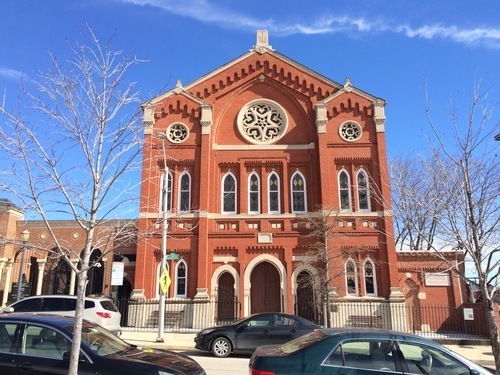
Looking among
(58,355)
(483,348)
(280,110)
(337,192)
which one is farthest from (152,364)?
(280,110)

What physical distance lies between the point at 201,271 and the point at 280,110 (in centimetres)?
1035

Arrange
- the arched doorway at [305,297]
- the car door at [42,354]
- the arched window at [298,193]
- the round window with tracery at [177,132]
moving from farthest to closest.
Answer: the round window with tracery at [177,132], the arched window at [298,193], the arched doorway at [305,297], the car door at [42,354]

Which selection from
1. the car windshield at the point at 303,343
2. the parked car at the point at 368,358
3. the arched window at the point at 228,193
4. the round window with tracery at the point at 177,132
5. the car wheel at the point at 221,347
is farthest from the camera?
the round window with tracery at the point at 177,132

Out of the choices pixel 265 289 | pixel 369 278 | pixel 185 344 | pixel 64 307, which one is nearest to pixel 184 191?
pixel 265 289

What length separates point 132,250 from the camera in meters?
23.2

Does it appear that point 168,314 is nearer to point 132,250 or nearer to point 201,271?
point 201,271

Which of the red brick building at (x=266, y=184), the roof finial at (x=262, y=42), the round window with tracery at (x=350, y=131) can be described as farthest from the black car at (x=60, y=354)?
the roof finial at (x=262, y=42)

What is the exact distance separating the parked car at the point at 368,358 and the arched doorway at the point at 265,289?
54.8 ft

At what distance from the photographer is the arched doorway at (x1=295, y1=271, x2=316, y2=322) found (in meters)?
21.3

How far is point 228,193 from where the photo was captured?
76.0 feet

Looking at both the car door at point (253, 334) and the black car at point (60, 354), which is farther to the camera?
the car door at point (253, 334)

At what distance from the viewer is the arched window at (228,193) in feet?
75.5

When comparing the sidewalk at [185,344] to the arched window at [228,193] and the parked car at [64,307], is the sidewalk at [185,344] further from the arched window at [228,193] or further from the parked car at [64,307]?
the arched window at [228,193]

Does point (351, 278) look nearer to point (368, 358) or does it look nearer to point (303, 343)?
point (303, 343)
